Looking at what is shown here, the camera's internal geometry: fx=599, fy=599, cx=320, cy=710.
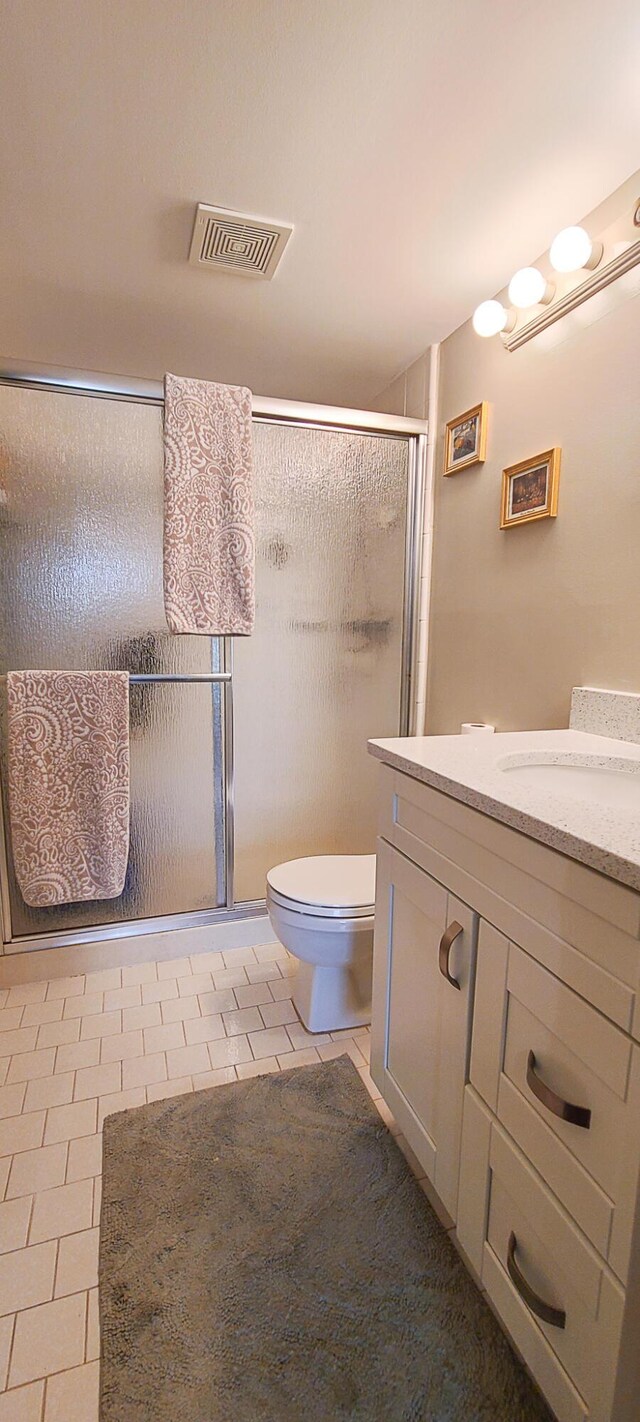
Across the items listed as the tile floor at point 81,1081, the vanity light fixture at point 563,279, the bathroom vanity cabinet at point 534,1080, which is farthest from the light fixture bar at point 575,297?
the tile floor at point 81,1081

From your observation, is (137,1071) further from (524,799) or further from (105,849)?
(524,799)

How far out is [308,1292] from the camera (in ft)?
3.16

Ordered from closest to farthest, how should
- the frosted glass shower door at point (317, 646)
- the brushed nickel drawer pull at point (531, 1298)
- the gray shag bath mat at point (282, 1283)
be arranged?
1. the brushed nickel drawer pull at point (531, 1298)
2. the gray shag bath mat at point (282, 1283)
3. the frosted glass shower door at point (317, 646)

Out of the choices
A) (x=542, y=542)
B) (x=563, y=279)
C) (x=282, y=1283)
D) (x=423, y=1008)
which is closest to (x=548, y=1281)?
(x=423, y=1008)

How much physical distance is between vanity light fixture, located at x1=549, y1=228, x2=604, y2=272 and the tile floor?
1.87 meters

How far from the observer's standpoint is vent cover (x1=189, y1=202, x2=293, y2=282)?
1.41 meters

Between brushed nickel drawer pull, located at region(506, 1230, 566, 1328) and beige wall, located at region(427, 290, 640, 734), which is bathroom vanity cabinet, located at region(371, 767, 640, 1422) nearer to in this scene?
brushed nickel drawer pull, located at region(506, 1230, 566, 1328)

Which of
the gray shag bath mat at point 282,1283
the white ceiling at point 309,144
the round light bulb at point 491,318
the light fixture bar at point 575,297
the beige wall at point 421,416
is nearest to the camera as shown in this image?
the gray shag bath mat at point 282,1283

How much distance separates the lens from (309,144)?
3.96 feet

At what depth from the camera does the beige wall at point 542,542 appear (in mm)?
1266

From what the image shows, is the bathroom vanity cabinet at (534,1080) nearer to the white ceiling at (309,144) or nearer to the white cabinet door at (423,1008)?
the white cabinet door at (423,1008)

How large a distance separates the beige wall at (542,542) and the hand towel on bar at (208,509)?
677mm

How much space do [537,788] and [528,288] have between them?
123cm

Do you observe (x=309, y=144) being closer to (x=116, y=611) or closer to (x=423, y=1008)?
(x=116, y=611)
